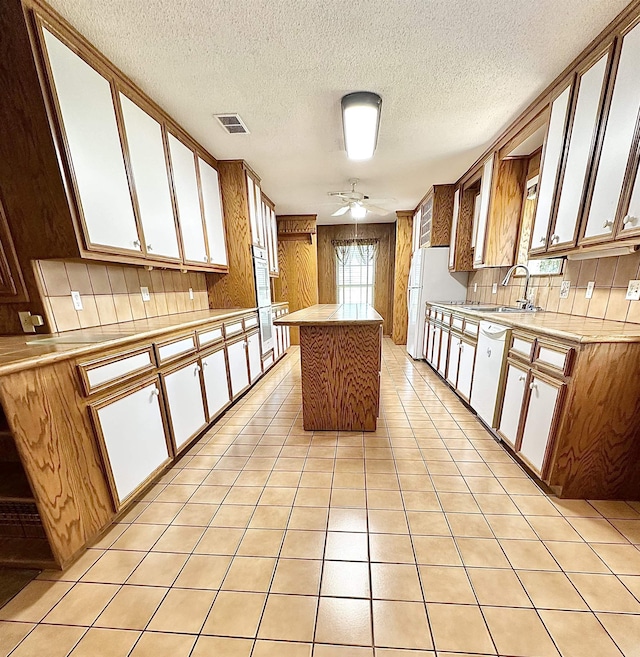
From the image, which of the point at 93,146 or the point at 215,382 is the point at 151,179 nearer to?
the point at 93,146

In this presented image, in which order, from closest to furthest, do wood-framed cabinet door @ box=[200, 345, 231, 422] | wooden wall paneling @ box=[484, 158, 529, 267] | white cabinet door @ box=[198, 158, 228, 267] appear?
wood-framed cabinet door @ box=[200, 345, 231, 422], wooden wall paneling @ box=[484, 158, 529, 267], white cabinet door @ box=[198, 158, 228, 267]

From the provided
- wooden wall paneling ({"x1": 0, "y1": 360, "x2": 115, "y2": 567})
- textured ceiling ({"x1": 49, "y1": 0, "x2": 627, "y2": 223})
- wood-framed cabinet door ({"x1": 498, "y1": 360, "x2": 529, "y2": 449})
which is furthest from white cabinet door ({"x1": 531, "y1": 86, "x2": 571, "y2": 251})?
wooden wall paneling ({"x1": 0, "y1": 360, "x2": 115, "y2": 567})

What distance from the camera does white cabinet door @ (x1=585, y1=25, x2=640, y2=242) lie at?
1.33 metres

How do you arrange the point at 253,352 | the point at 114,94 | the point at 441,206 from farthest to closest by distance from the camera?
the point at 441,206
the point at 253,352
the point at 114,94

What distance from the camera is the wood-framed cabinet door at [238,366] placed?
8.65 feet

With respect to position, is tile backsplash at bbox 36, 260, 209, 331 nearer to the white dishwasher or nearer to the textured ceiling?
the textured ceiling

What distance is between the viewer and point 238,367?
2.79 m

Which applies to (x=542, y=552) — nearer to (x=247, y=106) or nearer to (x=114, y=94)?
(x=247, y=106)

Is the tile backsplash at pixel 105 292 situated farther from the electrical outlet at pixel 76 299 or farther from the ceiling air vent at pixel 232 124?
the ceiling air vent at pixel 232 124

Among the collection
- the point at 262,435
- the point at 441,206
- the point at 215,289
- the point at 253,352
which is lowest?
the point at 262,435

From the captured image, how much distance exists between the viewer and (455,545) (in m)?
1.25

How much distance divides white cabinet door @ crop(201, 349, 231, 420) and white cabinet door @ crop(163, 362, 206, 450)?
10 cm

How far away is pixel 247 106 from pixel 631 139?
219 centimetres

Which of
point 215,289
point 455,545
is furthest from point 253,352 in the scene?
point 455,545
